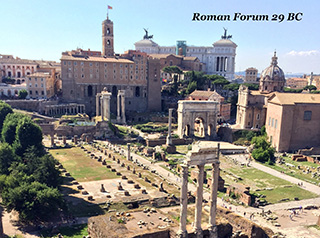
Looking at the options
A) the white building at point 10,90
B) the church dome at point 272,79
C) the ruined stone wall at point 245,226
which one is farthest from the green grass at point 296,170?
the white building at point 10,90

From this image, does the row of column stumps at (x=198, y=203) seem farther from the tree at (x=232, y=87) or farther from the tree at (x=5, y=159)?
the tree at (x=232, y=87)

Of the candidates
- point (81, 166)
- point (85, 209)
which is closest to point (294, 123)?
point (81, 166)

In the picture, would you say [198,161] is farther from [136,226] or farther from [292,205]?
[292,205]

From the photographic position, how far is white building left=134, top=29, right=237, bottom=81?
400 ft

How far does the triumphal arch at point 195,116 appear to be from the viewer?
203 feet

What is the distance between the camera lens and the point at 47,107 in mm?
73000

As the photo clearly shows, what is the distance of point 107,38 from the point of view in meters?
89.8

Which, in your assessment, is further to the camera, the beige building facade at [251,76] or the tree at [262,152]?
the beige building facade at [251,76]

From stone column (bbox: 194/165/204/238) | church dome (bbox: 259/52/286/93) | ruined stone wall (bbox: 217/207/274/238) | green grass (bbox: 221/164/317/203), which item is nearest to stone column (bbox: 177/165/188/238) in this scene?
stone column (bbox: 194/165/204/238)

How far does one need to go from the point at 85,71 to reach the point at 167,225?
6346cm

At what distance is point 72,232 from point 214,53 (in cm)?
10760

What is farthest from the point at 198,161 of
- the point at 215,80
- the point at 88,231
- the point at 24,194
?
the point at 215,80

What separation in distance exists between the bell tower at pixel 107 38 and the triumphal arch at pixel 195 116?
37.0m

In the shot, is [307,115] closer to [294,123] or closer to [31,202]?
[294,123]
